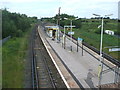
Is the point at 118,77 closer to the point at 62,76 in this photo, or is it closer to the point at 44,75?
the point at 62,76

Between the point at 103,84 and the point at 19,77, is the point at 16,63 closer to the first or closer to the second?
the point at 19,77

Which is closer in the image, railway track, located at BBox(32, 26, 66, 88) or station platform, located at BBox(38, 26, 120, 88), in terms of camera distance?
station platform, located at BBox(38, 26, 120, 88)

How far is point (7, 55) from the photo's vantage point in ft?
78.8

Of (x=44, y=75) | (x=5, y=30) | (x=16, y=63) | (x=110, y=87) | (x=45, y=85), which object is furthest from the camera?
(x=5, y=30)

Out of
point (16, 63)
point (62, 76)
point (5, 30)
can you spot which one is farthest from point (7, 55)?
point (5, 30)

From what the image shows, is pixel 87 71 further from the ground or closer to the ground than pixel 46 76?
further from the ground

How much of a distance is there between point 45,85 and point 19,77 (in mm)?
2777

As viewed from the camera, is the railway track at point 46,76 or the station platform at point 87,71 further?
the railway track at point 46,76

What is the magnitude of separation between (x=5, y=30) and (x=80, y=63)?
24.2 m

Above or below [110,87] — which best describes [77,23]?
above

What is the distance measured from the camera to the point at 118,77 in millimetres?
15602

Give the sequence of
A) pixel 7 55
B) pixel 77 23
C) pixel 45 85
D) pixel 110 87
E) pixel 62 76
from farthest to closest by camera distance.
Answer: pixel 77 23
pixel 7 55
pixel 62 76
pixel 45 85
pixel 110 87

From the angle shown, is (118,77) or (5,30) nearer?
(118,77)

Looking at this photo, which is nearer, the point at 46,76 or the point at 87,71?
the point at 46,76
